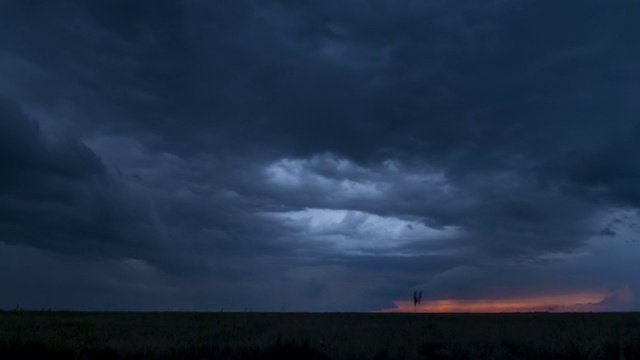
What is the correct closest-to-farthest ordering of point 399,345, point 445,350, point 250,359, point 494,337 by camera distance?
point 250,359 < point 445,350 < point 399,345 < point 494,337

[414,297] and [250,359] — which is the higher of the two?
[414,297]

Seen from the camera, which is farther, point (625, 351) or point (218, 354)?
point (625, 351)

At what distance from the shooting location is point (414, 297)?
92625mm

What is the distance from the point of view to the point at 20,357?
1916cm

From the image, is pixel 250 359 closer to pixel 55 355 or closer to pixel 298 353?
pixel 298 353

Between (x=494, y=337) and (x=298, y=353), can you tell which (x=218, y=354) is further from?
(x=494, y=337)

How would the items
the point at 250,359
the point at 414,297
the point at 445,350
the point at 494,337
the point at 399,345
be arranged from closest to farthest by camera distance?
the point at 250,359 < the point at 445,350 < the point at 399,345 < the point at 494,337 < the point at 414,297

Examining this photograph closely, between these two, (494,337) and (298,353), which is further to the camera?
(494,337)

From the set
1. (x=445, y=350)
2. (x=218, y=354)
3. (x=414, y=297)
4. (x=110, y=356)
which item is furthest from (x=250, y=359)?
(x=414, y=297)

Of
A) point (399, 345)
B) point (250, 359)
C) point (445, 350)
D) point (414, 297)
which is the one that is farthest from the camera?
point (414, 297)

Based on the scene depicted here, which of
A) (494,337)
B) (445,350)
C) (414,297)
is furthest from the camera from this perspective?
(414,297)

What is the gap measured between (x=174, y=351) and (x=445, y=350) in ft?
28.1

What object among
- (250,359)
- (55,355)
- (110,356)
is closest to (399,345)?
(250,359)

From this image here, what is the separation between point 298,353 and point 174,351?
3.84 m
